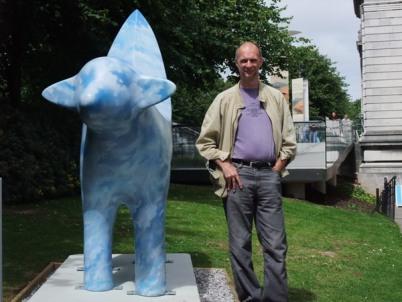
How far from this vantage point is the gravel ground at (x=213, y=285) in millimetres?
5211

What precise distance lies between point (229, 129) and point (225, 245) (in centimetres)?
398

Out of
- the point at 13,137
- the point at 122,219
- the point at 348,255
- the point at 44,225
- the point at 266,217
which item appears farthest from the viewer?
the point at 13,137

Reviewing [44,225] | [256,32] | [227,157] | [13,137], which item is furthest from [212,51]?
[227,157]

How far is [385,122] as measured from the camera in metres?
22.2

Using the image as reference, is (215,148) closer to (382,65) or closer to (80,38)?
(80,38)

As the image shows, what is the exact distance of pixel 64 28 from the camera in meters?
12.9

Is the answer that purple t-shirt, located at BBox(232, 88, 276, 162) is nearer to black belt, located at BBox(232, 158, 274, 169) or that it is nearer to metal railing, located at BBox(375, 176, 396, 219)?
black belt, located at BBox(232, 158, 274, 169)

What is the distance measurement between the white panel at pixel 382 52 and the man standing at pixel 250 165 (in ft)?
62.7

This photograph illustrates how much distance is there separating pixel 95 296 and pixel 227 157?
1432 millimetres

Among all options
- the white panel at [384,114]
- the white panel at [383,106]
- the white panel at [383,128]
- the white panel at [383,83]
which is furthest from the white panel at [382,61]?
the white panel at [383,128]

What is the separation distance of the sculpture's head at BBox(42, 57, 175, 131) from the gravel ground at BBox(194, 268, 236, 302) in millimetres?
2190

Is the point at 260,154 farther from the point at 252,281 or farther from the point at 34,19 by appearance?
the point at 34,19

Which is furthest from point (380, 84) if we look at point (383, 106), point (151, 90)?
point (151, 90)

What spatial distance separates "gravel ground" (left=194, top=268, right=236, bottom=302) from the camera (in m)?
5.21
